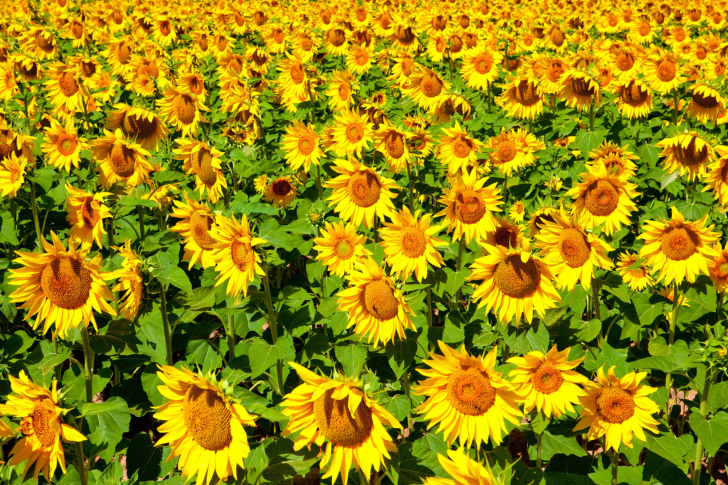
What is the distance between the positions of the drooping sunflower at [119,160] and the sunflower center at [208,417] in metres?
2.29

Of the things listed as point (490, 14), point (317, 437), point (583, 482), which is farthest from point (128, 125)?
point (490, 14)

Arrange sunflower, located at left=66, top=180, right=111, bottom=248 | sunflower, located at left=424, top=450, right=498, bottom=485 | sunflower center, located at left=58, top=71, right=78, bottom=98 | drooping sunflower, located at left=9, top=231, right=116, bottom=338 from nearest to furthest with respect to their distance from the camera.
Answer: sunflower, located at left=424, top=450, right=498, bottom=485 < drooping sunflower, located at left=9, top=231, right=116, bottom=338 < sunflower, located at left=66, top=180, right=111, bottom=248 < sunflower center, located at left=58, top=71, right=78, bottom=98

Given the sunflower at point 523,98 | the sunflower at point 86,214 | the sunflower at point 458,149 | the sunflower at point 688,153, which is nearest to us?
the sunflower at point 86,214

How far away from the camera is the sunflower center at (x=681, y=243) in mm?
3336

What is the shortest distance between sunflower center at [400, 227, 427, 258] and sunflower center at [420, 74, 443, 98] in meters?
3.29

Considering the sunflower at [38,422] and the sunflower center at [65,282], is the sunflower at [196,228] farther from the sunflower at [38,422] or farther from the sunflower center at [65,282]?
the sunflower at [38,422]

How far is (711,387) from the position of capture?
3.37 m

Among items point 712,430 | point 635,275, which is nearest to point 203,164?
point 635,275

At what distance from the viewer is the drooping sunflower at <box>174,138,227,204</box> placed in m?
4.45

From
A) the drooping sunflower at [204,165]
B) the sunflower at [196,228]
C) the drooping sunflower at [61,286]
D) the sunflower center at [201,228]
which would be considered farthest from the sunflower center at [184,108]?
the drooping sunflower at [61,286]

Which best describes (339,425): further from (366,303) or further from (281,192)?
(281,192)

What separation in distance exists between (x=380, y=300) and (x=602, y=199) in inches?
73.9

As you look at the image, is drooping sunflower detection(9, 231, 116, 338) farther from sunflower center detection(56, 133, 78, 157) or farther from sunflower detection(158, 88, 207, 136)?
sunflower detection(158, 88, 207, 136)

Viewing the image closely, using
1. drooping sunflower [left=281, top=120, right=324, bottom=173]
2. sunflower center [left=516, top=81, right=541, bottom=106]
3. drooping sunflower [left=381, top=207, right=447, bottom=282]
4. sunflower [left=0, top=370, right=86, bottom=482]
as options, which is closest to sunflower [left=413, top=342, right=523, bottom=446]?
drooping sunflower [left=381, top=207, right=447, bottom=282]
